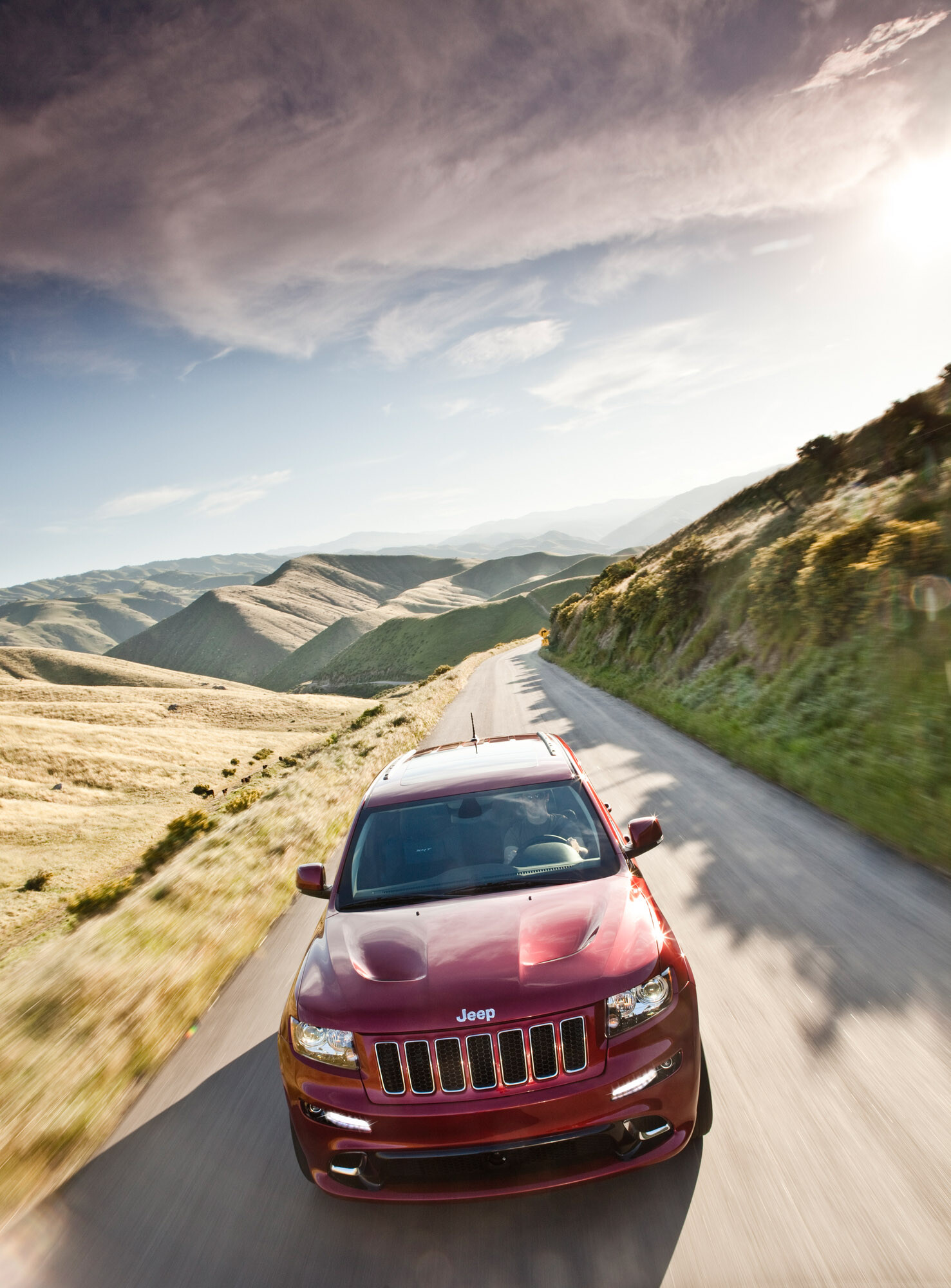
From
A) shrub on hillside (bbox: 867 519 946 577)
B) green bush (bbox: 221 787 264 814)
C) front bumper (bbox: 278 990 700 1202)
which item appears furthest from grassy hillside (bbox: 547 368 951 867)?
green bush (bbox: 221 787 264 814)

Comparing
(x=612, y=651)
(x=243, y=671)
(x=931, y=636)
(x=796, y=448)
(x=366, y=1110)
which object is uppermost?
(x=796, y=448)

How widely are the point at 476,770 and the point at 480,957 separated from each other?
64.8 inches

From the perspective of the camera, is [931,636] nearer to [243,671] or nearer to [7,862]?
[7,862]

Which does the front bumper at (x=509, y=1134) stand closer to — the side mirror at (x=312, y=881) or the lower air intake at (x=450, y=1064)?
the lower air intake at (x=450, y=1064)

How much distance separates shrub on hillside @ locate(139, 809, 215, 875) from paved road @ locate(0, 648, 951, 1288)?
9.93 m

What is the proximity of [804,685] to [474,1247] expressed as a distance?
9.37 m

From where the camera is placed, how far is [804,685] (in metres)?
10.0

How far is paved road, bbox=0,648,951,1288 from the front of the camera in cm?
238

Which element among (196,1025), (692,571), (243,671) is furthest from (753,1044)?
(243,671)

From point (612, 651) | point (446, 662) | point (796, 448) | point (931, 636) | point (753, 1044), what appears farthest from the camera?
point (446, 662)

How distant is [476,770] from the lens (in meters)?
4.36

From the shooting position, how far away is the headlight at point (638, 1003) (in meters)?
2.59

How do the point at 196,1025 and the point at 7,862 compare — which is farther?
the point at 7,862

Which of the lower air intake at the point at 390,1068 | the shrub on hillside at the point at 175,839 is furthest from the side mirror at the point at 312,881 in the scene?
the shrub on hillside at the point at 175,839
